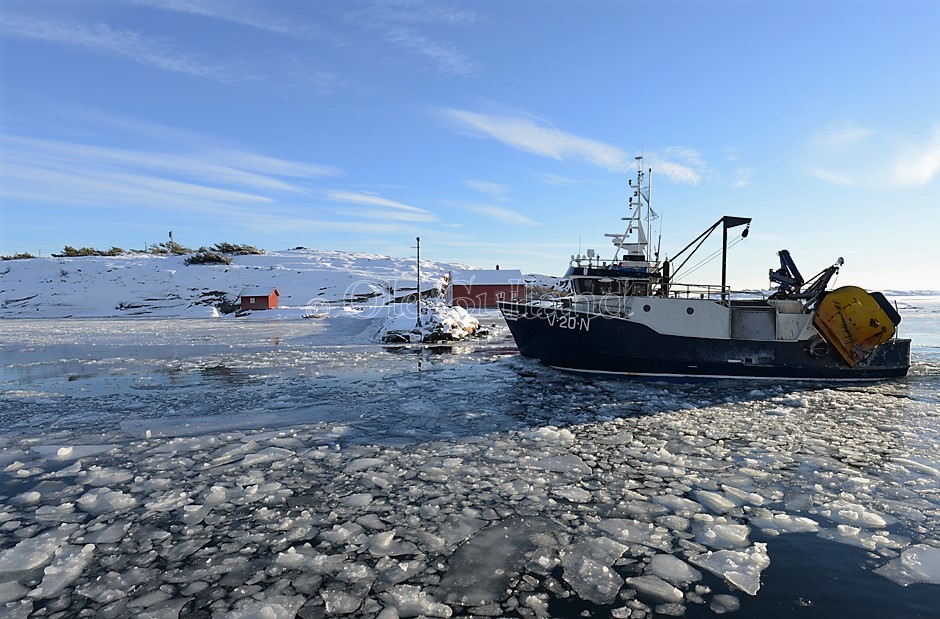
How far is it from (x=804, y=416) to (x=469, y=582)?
29.8ft

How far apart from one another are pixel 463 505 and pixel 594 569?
1716 mm

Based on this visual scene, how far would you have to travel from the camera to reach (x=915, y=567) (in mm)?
4219

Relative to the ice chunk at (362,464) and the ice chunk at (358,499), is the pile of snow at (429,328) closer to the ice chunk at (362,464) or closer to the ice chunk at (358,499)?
the ice chunk at (362,464)

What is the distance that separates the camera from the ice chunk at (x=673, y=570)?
403cm

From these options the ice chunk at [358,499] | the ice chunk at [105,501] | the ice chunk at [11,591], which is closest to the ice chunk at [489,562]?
the ice chunk at [358,499]

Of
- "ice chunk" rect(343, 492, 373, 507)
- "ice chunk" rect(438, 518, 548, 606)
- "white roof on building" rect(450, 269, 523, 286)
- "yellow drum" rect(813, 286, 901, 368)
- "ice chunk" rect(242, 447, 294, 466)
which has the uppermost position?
"white roof on building" rect(450, 269, 523, 286)

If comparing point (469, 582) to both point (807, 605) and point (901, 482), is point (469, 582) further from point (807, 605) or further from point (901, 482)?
point (901, 482)

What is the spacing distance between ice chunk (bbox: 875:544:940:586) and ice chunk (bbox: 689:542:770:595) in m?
0.94

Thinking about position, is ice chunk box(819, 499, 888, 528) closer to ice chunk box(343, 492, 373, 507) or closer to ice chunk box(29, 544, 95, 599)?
ice chunk box(343, 492, 373, 507)

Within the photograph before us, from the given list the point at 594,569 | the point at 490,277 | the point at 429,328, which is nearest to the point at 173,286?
the point at 490,277

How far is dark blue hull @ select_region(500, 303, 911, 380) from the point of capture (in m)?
13.9

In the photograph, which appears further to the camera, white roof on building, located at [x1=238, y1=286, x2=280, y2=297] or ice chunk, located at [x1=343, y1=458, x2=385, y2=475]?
white roof on building, located at [x1=238, y1=286, x2=280, y2=297]

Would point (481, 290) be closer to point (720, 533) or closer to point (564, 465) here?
point (564, 465)

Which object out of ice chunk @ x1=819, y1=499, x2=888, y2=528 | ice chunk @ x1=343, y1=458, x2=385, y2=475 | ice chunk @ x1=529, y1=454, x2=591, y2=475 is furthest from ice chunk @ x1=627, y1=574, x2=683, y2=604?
ice chunk @ x1=343, y1=458, x2=385, y2=475
